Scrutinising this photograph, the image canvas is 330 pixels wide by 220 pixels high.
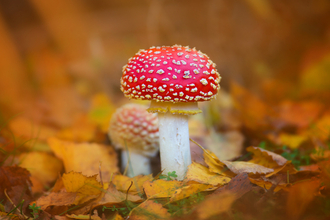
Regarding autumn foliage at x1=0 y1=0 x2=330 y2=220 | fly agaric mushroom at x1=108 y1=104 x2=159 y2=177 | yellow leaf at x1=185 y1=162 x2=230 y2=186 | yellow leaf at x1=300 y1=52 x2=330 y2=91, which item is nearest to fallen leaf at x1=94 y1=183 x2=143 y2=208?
autumn foliage at x1=0 y1=0 x2=330 y2=220

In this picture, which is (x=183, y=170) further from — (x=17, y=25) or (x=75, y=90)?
(x=17, y=25)

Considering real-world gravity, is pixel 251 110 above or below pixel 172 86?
below

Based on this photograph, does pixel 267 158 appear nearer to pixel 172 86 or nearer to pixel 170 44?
pixel 172 86

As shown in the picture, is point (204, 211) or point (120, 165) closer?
point (204, 211)

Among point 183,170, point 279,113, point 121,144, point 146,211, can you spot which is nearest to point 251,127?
point 279,113

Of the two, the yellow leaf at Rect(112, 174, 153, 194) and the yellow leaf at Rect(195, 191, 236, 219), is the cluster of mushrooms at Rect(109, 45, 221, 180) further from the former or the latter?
the yellow leaf at Rect(195, 191, 236, 219)

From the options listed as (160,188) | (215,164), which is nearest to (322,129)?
(215,164)
